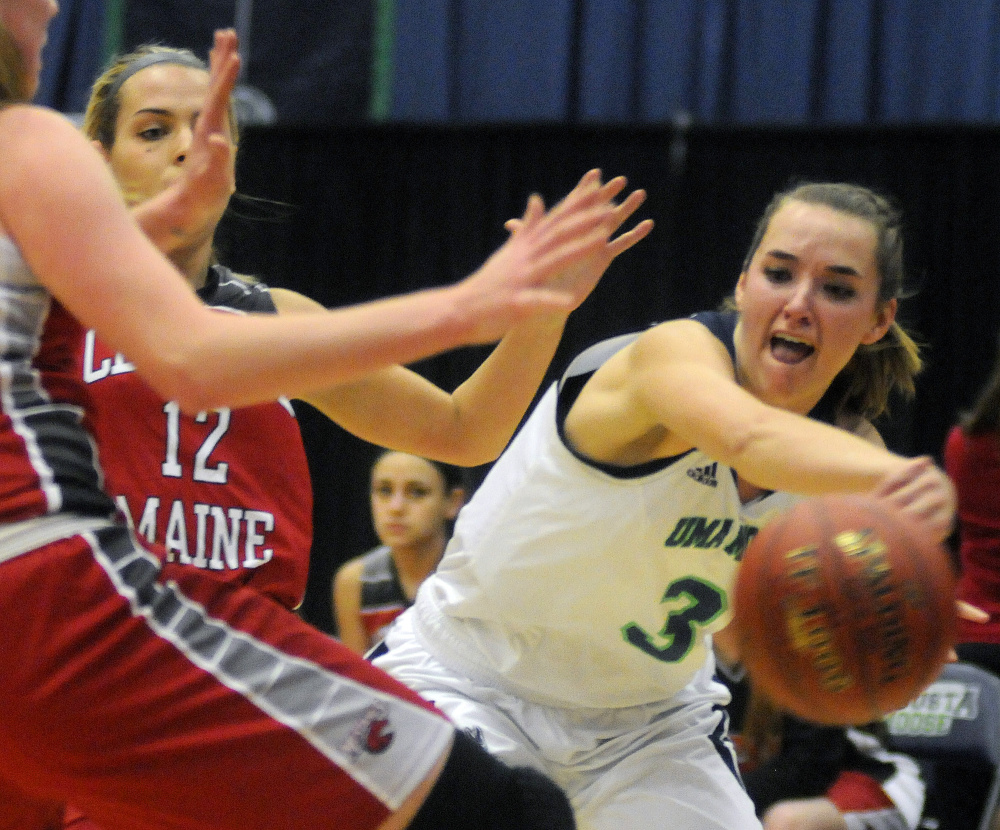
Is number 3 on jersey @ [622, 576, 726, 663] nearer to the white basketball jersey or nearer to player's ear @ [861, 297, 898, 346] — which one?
the white basketball jersey

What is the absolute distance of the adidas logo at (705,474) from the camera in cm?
250

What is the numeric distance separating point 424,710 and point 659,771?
1062 millimetres

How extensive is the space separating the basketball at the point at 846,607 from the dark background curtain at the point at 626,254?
162 inches

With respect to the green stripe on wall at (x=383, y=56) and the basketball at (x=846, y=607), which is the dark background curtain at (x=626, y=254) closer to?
the green stripe on wall at (x=383, y=56)

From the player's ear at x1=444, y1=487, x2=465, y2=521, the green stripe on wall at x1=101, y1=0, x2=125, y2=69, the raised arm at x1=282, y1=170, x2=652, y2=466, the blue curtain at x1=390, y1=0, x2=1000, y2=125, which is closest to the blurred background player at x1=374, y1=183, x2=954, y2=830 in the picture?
the raised arm at x1=282, y1=170, x2=652, y2=466

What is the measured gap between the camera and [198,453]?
234cm

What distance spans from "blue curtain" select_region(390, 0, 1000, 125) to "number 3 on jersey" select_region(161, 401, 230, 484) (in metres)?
4.42

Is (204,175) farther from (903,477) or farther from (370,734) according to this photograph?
(903,477)


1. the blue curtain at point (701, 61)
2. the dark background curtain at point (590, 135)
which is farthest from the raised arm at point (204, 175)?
the blue curtain at point (701, 61)

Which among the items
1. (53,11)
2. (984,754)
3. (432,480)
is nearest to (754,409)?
(53,11)

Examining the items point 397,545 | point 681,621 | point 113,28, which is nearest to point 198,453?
point 681,621

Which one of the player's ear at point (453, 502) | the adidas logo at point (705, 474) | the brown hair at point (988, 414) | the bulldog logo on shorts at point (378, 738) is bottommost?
the player's ear at point (453, 502)

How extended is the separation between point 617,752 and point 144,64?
166 centimetres

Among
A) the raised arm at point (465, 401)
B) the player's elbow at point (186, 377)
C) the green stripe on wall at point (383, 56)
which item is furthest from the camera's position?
the green stripe on wall at point (383, 56)
